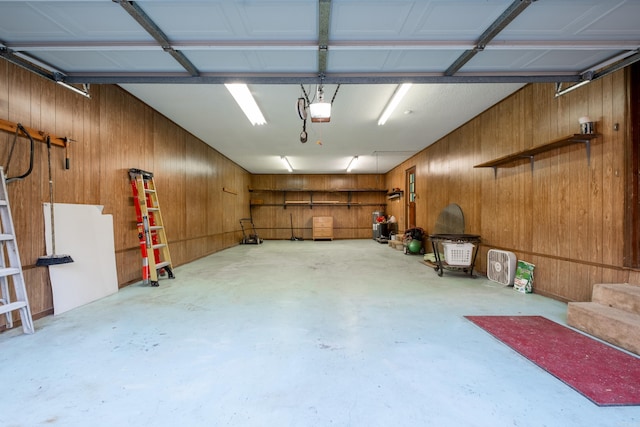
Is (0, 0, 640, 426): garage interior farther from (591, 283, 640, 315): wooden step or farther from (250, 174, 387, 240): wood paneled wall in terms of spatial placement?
(250, 174, 387, 240): wood paneled wall

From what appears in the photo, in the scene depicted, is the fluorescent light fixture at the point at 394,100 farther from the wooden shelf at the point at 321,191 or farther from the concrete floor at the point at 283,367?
the wooden shelf at the point at 321,191

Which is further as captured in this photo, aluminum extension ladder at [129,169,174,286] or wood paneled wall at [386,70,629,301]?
aluminum extension ladder at [129,169,174,286]

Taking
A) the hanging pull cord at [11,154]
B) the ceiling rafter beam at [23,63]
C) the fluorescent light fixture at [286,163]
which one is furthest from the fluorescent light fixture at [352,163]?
the hanging pull cord at [11,154]

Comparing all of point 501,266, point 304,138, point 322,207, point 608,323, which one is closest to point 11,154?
point 304,138

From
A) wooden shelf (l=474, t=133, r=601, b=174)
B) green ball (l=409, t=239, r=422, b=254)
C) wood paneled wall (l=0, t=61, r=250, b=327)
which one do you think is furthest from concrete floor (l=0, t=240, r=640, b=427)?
green ball (l=409, t=239, r=422, b=254)

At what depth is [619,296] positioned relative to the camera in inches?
94.7

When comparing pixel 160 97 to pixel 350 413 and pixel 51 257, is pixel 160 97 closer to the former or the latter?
pixel 51 257

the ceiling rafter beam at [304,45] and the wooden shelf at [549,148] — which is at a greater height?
the ceiling rafter beam at [304,45]

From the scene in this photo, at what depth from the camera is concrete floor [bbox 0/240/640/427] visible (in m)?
1.43

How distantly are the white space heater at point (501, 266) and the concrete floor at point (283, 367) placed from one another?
0.58 meters

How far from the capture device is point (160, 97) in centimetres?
419

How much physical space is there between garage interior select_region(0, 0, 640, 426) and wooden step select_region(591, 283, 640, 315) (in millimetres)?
168

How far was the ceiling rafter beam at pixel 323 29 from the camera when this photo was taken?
1857 mm

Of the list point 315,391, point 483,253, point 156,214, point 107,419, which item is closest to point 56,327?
point 107,419
